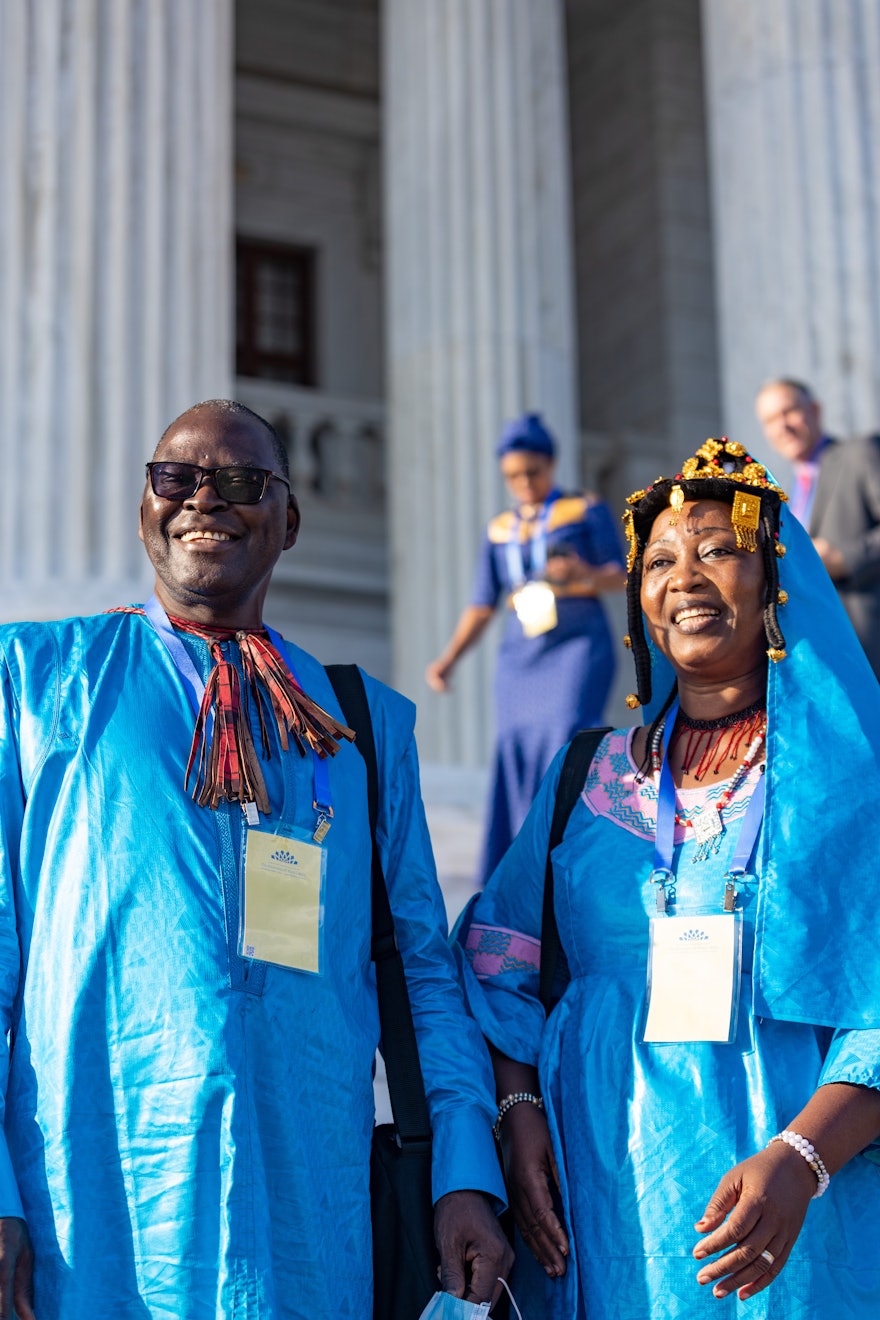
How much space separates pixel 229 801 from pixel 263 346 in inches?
522

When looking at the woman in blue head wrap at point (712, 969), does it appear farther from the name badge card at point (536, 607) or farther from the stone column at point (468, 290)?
the stone column at point (468, 290)

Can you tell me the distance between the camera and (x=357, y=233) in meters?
15.9

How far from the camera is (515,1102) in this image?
2.82 m

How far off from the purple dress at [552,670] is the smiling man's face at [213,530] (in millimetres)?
3888

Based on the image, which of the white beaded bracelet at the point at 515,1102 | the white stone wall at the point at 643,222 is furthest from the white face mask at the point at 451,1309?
the white stone wall at the point at 643,222

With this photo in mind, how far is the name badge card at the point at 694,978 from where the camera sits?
2.68 m

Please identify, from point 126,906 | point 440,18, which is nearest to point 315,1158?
point 126,906

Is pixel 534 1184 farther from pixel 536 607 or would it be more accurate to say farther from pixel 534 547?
pixel 534 547

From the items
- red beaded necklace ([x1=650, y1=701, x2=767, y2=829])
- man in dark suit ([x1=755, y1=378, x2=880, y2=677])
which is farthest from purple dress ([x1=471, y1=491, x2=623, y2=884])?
red beaded necklace ([x1=650, y1=701, x2=767, y2=829])

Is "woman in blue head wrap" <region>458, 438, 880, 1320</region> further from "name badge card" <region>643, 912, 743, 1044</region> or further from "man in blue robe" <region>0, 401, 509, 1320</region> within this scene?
"man in blue robe" <region>0, 401, 509, 1320</region>

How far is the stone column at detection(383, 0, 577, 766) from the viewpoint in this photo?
1020cm

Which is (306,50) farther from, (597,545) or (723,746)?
(723,746)

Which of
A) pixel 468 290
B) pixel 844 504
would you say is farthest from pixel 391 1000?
pixel 468 290

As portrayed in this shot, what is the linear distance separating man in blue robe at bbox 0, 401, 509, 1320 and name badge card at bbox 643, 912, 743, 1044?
0.89ft
